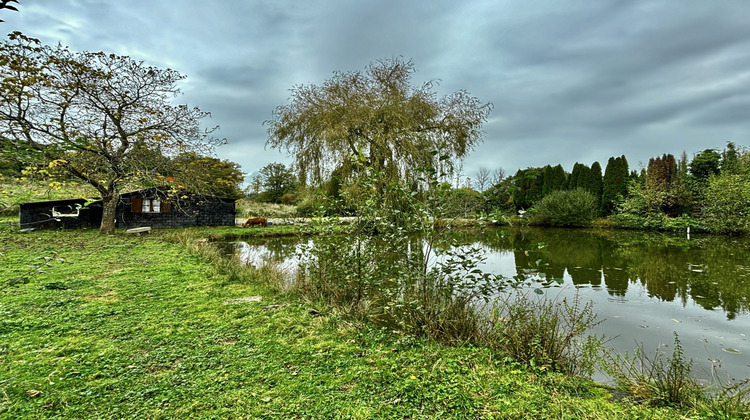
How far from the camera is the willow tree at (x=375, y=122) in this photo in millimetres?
11492

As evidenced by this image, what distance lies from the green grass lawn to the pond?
937 millimetres

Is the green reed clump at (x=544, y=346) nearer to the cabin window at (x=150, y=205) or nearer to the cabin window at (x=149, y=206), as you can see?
the cabin window at (x=149, y=206)

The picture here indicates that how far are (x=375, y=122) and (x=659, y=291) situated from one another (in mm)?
9143

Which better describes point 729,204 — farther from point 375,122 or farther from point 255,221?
point 255,221

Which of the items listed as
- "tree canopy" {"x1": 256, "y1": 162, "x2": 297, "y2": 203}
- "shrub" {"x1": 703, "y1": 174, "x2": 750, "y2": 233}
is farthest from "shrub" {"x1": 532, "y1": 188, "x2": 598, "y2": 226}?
"tree canopy" {"x1": 256, "y1": 162, "x2": 297, "y2": 203}

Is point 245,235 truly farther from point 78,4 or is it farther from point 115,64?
point 78,4

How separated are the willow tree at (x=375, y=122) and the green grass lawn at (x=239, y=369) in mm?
8294

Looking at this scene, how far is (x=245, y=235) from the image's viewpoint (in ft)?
48.7

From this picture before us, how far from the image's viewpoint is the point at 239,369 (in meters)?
2.48

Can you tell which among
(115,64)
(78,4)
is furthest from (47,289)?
(115,64)

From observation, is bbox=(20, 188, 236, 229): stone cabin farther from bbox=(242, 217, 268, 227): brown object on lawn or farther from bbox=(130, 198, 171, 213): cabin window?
bbox=(242, 217, 268, 227): brown object on lawn

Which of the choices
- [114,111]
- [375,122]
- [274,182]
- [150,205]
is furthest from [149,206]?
[274,182]

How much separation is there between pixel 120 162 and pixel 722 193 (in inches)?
1044

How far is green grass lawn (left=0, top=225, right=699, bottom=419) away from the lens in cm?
199
